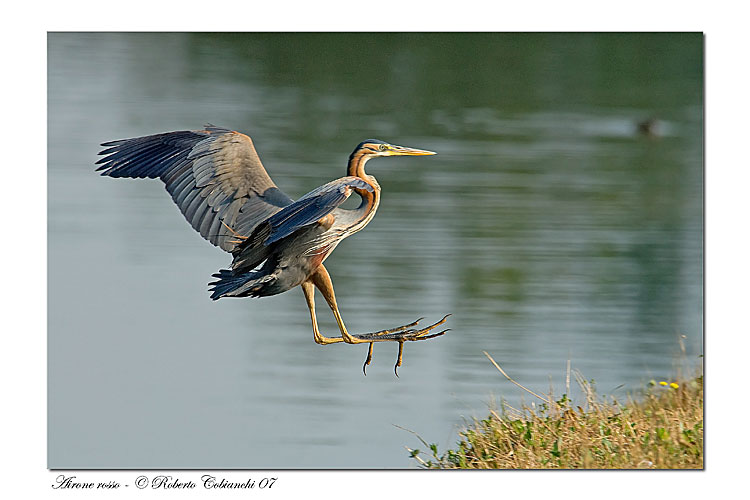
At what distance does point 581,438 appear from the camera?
378 cm

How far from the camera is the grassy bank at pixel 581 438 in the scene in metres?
3.68

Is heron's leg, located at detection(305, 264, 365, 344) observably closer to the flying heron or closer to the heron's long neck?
the flying heron

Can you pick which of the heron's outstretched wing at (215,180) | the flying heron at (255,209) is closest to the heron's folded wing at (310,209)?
the flying heron at (255,209)

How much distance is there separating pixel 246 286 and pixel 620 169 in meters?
5.94

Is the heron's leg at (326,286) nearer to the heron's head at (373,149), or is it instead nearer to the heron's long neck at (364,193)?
the heron's long neck at (364,193)

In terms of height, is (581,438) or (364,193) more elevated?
(364,193)

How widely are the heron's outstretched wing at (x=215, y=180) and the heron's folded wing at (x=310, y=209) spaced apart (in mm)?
276

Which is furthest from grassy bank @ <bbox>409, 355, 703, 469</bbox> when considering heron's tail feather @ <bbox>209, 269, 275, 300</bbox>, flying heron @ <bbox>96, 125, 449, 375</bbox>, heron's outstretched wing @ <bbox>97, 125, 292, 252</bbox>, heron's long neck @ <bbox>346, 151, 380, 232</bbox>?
heron's outstretched wing @ <bbox>97, 125, 292, 252</bbox>

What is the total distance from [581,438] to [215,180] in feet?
5.48

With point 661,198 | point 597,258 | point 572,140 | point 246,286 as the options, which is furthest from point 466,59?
point 246,286

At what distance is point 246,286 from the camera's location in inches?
130

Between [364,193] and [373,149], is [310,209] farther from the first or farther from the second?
[373,149]

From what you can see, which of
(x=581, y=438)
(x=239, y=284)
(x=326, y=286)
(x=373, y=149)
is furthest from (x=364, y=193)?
(x=581, y=438)

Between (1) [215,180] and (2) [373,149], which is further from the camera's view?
(1) [215,180]
